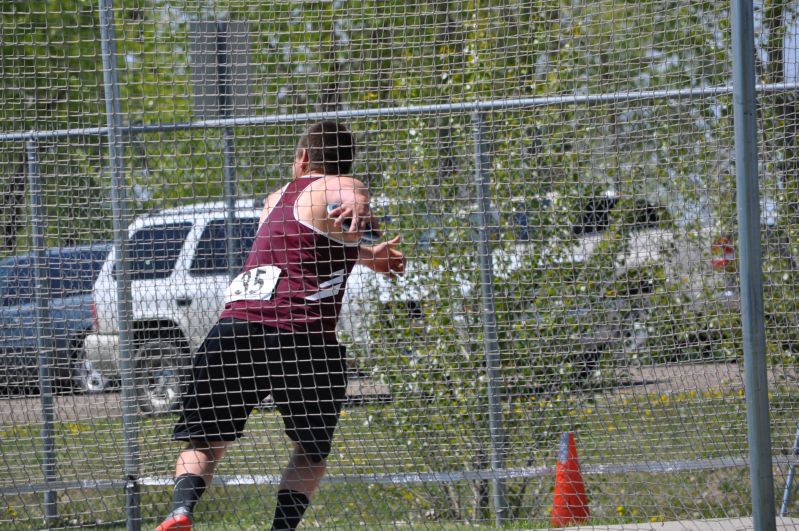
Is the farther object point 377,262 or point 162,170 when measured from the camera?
point 162,170

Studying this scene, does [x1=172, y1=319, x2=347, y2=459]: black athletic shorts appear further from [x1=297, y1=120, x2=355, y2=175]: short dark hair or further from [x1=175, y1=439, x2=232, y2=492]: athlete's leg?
[x1=297, y1=120, x2=355, y2=175]: short dark hair

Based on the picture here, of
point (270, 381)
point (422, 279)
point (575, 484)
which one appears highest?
point (422, 279)

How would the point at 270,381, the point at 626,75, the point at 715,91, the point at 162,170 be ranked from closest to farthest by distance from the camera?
the point at 270,381, the point at 715,91, the point at 162,170, the point at 626,75

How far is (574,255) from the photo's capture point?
4.88m

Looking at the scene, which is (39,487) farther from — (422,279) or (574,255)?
(574,255)

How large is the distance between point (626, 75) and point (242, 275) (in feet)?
8.01

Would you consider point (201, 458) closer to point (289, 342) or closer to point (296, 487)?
point (296, 487)

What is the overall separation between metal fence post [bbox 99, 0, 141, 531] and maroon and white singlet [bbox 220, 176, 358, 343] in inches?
28.5

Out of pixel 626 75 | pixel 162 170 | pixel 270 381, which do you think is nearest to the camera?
pixel 270 381

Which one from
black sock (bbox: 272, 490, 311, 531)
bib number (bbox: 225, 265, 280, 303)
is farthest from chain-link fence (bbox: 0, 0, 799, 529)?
bib number (bbox: 225, 265, 280, 303)

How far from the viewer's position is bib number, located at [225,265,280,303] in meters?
3.88

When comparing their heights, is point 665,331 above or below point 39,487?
above

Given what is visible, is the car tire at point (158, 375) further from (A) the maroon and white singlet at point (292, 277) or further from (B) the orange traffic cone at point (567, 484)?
(B) the orange traffic cone at point (567, 484)

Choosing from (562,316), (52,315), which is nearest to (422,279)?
(562,316)
